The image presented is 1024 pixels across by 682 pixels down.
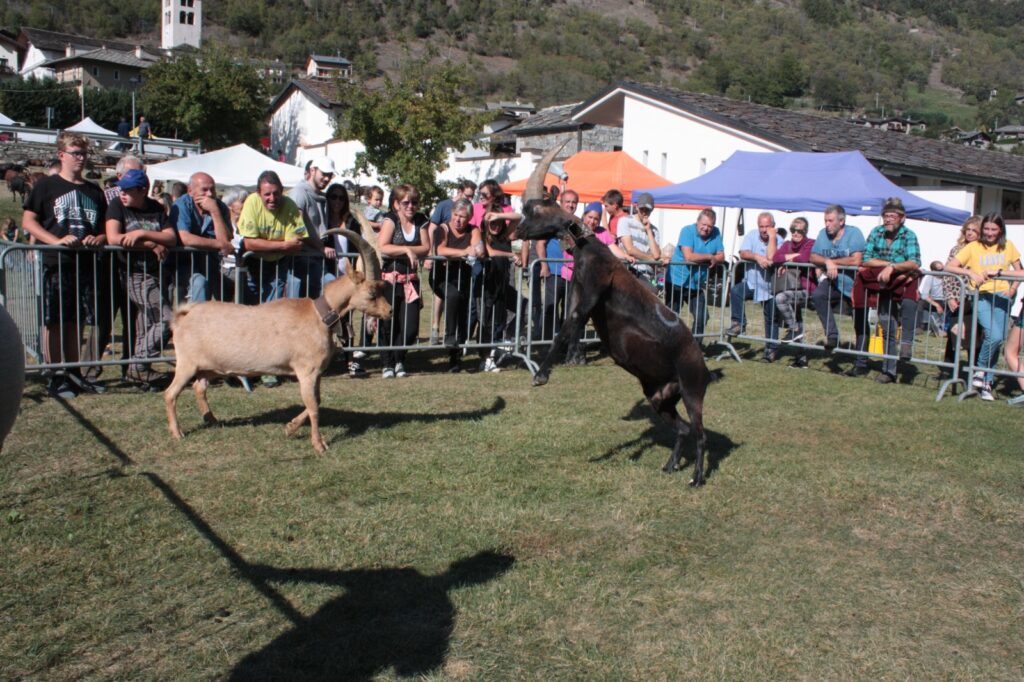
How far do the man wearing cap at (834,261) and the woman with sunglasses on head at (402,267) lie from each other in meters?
5.40

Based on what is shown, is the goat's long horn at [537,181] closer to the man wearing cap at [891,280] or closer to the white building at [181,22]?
the man wearing cap at [891,280]

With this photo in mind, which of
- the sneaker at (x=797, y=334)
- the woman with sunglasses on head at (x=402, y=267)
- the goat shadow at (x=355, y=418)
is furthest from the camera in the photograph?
the sneaker at (x=797, y=334)

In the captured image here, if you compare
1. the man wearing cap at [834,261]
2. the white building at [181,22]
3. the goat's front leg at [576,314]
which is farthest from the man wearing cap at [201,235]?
the white building at [181,22]

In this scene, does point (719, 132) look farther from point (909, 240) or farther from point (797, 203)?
point (909, 240)

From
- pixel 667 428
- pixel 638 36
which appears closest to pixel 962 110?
pixel 638 36

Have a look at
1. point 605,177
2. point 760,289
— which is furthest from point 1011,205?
point 760,289

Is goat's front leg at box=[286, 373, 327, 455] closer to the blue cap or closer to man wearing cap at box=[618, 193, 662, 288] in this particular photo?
the blue cap

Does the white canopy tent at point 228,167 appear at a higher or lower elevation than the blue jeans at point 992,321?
higher

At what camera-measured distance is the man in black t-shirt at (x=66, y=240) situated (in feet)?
27.2

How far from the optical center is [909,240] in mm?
10812

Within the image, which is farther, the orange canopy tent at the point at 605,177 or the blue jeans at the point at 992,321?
the orange canopy tent at the point at 605,177

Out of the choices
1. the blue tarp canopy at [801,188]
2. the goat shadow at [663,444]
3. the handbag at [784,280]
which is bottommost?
the goat shadow at [663,444]

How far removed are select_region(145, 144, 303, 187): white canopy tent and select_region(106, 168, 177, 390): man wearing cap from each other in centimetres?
1440

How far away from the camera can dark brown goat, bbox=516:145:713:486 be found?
6.48 m
